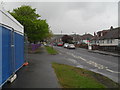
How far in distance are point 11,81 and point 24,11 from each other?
26.2 m

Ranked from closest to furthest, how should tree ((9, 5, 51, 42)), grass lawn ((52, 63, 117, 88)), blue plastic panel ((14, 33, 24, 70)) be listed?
grass lawn ((52, 63, 117, 88)) < blue plastic panel ((14, 33, 24, 70)) < tree ((9, 5, 51, 42))

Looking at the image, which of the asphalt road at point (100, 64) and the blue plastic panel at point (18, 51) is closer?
the blue plastic panel at point (18, 51)

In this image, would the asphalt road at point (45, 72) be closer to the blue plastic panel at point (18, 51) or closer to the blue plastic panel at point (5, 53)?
the blue plastic panel at point (18, 51)

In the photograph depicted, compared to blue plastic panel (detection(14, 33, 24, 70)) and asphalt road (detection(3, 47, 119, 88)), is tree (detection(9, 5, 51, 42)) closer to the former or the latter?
asphalt road (detection(3, 47, 119, 88))

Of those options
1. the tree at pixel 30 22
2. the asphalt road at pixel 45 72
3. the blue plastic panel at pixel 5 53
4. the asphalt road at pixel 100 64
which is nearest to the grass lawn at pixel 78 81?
the asphalt road at pixel 45 72

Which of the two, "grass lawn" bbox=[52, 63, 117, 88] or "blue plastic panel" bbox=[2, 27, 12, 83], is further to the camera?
"grass lawn" bbox=[52, 63, 117, 88]

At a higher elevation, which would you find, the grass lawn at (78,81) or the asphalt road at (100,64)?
the grass lawn at (78,81)

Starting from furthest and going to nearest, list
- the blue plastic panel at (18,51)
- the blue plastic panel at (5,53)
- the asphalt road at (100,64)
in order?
the asphalt road at (100,64)
the blue plastic panel at (18,51)
the blue plastic panel at (5,53)

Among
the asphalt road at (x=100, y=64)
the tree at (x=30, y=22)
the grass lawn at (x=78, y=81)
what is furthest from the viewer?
the tree at (x=30, y=22)

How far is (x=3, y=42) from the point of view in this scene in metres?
4.86

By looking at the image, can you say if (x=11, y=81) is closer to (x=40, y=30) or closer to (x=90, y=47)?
(x=40, y=30)

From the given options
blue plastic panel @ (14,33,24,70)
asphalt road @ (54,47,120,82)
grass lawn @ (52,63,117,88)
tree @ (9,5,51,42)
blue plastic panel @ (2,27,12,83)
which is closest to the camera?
blue plastic panel @ (2,27,12,83)

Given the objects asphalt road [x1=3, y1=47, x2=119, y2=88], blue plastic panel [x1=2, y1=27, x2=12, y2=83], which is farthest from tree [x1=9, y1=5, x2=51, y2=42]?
blue plastic panel [x1=2, y1=27, x2=12, y2=83]

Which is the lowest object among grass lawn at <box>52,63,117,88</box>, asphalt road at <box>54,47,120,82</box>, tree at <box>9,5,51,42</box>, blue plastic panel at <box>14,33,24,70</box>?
asphalt road at <box>54,47,120,82</box>
